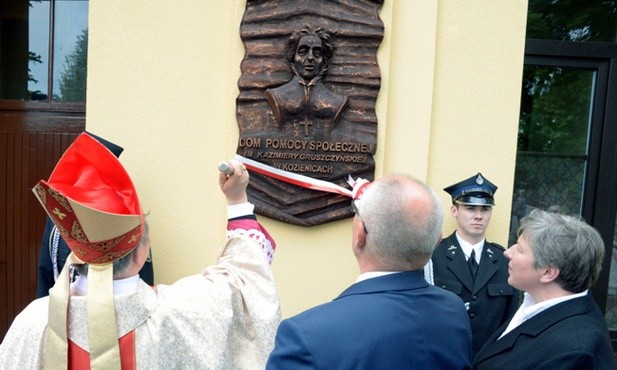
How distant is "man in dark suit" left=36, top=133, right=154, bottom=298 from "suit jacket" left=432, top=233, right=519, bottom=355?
149 cm

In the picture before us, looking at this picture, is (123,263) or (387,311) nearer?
(387,311)

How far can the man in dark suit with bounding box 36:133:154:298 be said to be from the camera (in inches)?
99.3

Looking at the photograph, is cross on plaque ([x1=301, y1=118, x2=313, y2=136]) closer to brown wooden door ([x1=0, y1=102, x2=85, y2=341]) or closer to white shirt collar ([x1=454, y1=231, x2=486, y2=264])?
white shirt collar ([x1=454, y1=231, x2=486, y2=264])

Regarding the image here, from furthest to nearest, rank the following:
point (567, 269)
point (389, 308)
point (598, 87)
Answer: point (598, 87) < point (567, 269) < point (389, 308)

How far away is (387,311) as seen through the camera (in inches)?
47.4

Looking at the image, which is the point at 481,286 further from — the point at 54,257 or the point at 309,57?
the point at 54,257

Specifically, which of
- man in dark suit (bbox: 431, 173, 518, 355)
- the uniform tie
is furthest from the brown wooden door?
the uniform tie

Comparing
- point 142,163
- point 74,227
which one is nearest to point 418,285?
point 74,227

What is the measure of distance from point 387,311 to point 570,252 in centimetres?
71

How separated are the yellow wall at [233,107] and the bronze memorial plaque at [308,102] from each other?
7cm

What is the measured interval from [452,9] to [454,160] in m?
0.81

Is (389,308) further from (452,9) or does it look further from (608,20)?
(608,20)

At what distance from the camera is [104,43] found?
8.94ft

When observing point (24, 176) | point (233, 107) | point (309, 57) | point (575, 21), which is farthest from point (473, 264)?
point (24, 176)
